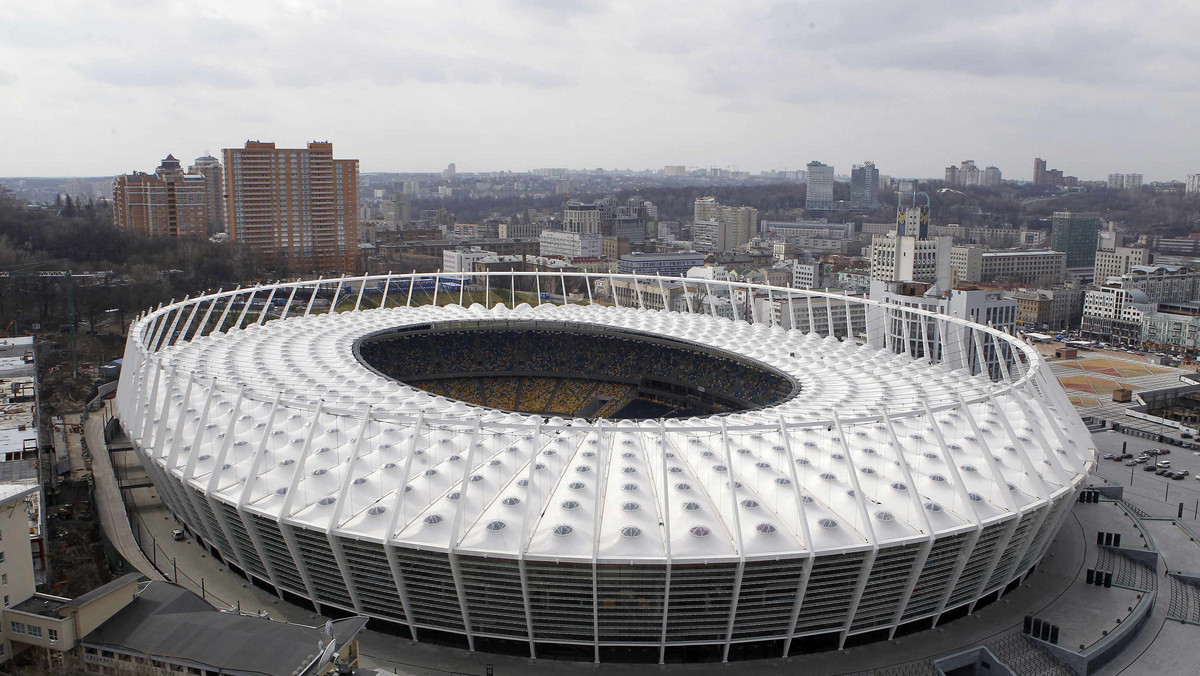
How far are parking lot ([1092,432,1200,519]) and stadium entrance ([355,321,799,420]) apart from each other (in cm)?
3010

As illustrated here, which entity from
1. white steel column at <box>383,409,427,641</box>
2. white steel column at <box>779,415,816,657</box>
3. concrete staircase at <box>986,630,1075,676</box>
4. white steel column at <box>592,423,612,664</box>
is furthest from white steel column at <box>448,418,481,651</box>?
concrete staircase at <box>986,630,1075,676</box>

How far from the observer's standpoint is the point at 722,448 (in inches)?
1699

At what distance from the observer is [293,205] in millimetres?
150625

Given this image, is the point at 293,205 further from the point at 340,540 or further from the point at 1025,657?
the point at 1025,657

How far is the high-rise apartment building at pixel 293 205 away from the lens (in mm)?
147500

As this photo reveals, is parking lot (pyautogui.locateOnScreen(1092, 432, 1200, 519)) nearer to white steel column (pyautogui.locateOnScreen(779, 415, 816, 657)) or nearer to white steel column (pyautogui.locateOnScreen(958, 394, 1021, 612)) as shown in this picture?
white steel column (pyautogui.locateOnScreen(958, 394, 1021, 612))

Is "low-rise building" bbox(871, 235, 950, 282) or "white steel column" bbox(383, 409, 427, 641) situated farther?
"low-rise building" bbox(871, 235, 950, 282)

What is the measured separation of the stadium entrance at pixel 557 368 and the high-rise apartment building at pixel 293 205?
76394mm

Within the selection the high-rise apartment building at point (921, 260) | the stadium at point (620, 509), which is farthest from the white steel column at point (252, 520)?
the high-rise apartment building at point (921, 260)

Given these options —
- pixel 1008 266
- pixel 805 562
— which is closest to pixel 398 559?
pixel 805 562

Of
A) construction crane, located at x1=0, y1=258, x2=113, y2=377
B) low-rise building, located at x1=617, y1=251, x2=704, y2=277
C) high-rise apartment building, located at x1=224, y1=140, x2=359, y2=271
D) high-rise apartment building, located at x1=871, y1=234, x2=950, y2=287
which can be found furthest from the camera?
low-rise building, located at x1=617, y1=251, x2=704, y2=277

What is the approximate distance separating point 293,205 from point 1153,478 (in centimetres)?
12784

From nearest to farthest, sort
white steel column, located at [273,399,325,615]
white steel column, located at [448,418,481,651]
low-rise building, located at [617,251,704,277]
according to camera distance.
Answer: white steel column, located at [448,418,481,651] → white steel column, located at [273,399,325,615] → low-rise building, located at [617,251,704,277]

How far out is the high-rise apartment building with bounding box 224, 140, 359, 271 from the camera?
14750cm
